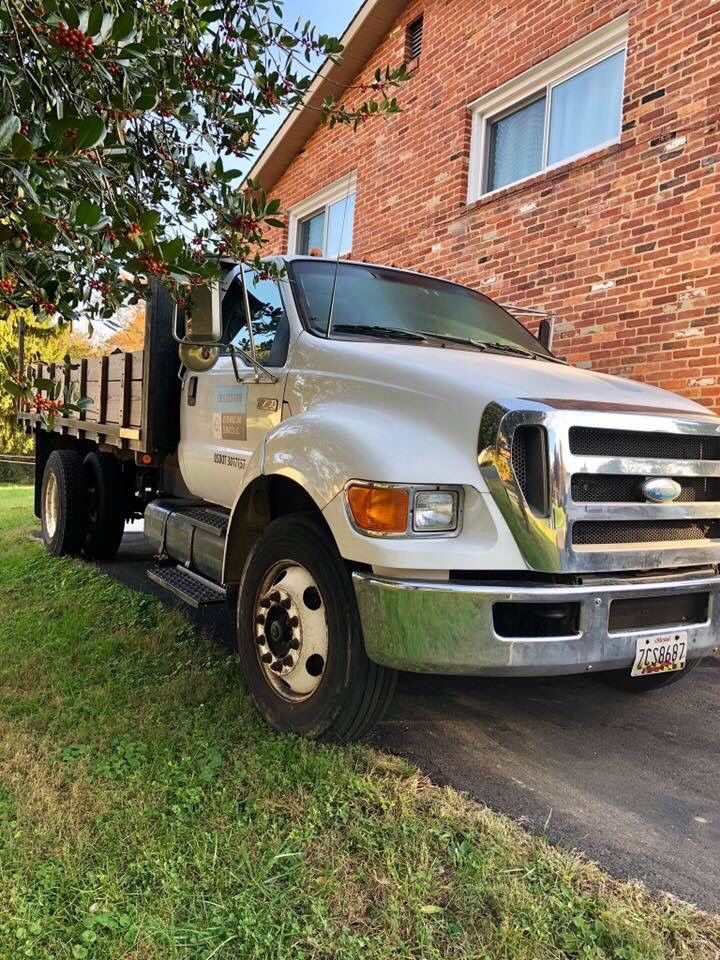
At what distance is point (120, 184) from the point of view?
2.37 metres

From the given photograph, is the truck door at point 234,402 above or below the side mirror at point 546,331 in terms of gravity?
below

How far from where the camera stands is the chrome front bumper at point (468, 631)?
2531mm

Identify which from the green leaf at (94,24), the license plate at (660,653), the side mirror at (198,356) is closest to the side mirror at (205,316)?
the side mirror at (198,356)

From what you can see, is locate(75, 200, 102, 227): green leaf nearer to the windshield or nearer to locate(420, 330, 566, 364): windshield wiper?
the windshield

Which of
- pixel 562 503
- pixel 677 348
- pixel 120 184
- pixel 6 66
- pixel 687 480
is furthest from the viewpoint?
pixel 677 348

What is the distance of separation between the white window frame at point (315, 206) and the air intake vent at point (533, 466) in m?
7.85

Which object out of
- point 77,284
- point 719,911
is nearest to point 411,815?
point 719,911

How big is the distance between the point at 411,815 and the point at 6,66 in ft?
8.47

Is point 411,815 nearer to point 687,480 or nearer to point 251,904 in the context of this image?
point 251,904

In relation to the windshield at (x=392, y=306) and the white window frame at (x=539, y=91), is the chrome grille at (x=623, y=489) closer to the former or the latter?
the windshield at (x=392, y=306)

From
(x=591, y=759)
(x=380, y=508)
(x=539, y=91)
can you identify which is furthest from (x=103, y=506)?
(x=539, y=91)

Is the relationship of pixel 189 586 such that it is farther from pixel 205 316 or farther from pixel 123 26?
pixel 123 26

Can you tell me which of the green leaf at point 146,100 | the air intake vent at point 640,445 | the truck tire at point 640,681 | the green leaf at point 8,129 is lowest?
the truck tire at point 640,681

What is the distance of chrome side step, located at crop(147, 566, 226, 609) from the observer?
12.9ft
